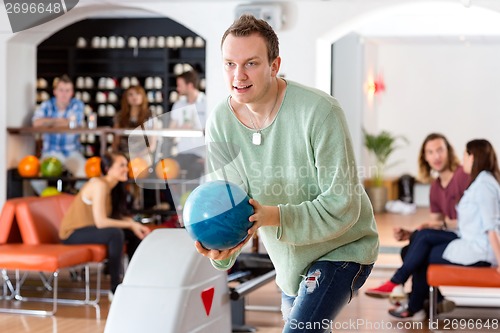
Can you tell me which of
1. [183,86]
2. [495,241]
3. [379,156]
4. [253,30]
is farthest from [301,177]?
[379,156]

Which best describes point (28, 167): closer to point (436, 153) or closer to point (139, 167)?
point (436, 153)

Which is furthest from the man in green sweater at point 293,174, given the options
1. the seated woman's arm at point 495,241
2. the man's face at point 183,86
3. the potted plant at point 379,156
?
the potted plant at point 379,156

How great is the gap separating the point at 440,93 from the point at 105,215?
1048 centimetres

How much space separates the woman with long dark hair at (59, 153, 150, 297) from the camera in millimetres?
6887

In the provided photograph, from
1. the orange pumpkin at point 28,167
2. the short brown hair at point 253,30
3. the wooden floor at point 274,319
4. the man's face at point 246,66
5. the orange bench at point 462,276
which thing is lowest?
the wooden floor at point 274,319

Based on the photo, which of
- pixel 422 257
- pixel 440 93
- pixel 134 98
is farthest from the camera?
pixel 440 93

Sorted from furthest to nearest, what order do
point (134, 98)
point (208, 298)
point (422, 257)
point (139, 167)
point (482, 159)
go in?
point (134, 98), point (422, 257), point (482, 159), point (208, 298), point (139, 167)

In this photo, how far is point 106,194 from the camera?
6965 mm

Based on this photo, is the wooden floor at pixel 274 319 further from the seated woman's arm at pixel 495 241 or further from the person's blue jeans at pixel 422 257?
the seated woman's arm at pixel 495 241

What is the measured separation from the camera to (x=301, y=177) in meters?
2.49

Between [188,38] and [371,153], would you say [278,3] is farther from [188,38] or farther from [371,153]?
[371,153]

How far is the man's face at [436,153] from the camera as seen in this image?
249 inches

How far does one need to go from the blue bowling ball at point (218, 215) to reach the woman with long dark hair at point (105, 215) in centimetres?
462

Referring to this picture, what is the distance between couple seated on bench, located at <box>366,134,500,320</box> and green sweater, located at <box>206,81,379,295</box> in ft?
11.2
